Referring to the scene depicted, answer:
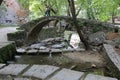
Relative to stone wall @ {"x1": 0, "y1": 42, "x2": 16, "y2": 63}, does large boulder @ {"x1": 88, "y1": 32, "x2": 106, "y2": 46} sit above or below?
below

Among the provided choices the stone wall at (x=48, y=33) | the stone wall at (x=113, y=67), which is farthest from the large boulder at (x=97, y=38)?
the stone wall at (x=48, y=33)

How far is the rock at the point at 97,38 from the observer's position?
8.41 meters

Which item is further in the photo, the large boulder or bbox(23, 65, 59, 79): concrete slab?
the large boulder

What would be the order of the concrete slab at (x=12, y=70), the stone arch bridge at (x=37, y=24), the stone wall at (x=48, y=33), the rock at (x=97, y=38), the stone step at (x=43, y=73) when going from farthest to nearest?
the stone wall at (x=48, y=33) < the stone arch bridge at (x=37, y=24) < the rock at (x=97, y=38) < the concrete slab at (x=12, y=70) < the stone step at (x=43, y=73)

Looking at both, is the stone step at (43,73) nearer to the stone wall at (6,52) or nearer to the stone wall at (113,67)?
the stone wall at (113,67)

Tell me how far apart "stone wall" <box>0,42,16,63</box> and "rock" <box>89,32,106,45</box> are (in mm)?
3197

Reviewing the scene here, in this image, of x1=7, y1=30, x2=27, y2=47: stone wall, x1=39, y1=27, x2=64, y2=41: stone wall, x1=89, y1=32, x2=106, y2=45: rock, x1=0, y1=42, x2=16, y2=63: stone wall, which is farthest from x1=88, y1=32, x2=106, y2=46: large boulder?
x1=39, y1=27, x2=64, y2=41: stone wall

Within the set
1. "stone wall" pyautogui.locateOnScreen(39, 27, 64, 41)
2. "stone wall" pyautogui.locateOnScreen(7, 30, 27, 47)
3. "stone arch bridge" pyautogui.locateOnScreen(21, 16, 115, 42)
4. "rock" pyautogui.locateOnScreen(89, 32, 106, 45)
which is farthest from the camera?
"stone wall" pyautogui.locateOnScreen(39, 27, 64, 41)

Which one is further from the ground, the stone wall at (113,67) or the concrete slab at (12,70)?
the concrete slab at (12,70)

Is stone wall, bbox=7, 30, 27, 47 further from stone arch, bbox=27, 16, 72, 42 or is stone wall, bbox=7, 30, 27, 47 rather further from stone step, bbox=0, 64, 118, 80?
stone step, bbox=0, 64, 118, 80

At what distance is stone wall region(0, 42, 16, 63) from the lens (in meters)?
5.83

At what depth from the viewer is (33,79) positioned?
2.70 m

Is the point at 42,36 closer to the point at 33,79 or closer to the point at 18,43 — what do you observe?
the point at 18,43

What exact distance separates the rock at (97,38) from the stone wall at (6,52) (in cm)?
320
